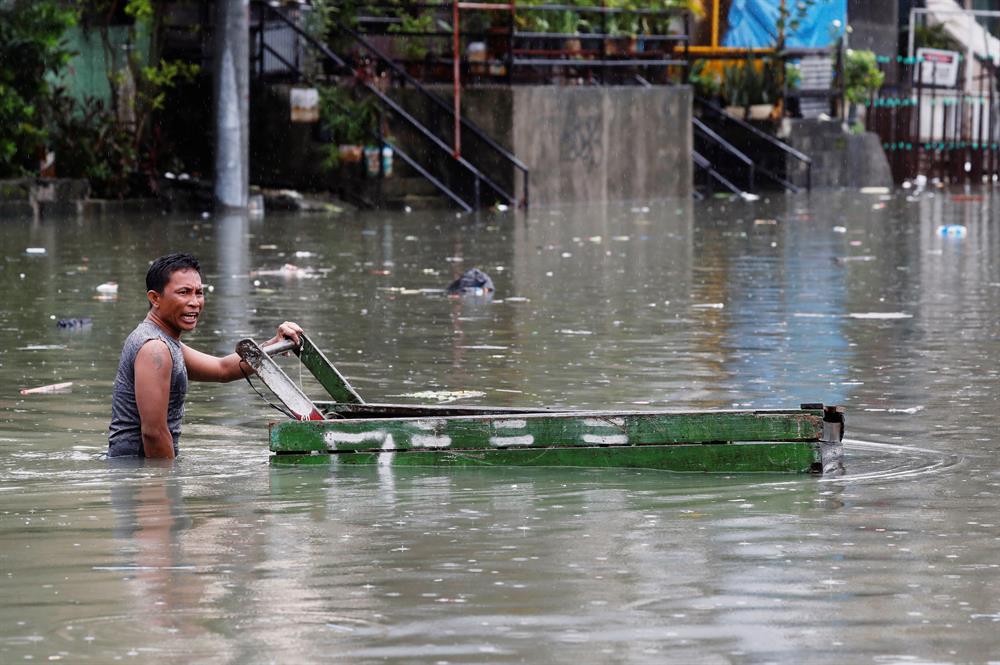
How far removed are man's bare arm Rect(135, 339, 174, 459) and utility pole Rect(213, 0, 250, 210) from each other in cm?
1728

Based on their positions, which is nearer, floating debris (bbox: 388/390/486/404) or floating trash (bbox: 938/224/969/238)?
floating debris (bbox: 388/390/486/404)

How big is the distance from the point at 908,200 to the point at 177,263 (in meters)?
25.1

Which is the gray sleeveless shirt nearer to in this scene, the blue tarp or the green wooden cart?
the green wooden cart

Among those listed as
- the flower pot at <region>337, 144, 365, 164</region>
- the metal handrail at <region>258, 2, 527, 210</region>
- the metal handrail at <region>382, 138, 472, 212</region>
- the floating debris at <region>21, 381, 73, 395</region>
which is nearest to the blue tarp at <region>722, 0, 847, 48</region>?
the metal handrail at <region>258, 2, 527, 210</region>

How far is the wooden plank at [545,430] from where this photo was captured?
21.5 feet

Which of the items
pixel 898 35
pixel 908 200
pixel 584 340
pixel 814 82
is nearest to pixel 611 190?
pixel 908 200

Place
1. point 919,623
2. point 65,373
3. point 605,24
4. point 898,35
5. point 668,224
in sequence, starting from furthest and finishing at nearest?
point 898,35 < point 605,24 < point 668,224 < point 65,373 < point 919,623

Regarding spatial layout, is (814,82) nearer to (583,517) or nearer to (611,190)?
(611,190)

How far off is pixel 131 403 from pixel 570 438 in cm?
156

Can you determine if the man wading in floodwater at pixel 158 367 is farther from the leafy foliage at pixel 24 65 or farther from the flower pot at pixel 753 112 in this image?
the flower pot at pixel 753 112

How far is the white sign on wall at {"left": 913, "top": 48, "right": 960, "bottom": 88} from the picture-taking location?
39.5m

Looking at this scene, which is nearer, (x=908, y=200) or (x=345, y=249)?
(x=345, y=249)

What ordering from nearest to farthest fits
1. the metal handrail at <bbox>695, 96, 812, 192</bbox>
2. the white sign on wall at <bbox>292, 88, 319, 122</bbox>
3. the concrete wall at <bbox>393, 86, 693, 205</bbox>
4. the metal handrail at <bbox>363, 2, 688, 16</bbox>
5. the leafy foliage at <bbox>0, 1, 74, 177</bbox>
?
the leafy foliage at <bbox>0, 1, 74, 177</bbox>
the white sign on wall at <bbox>292, 88, 319, 122</bbox>
the metal handrail at <bbox>363, 2, 688, 16</bbox>
the concrete wall at <bbox>393, 86, 693, 205</bbox>
the metal handrail at <bbox>695, 96, 812, 192</bbox>

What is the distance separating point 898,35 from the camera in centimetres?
4169
